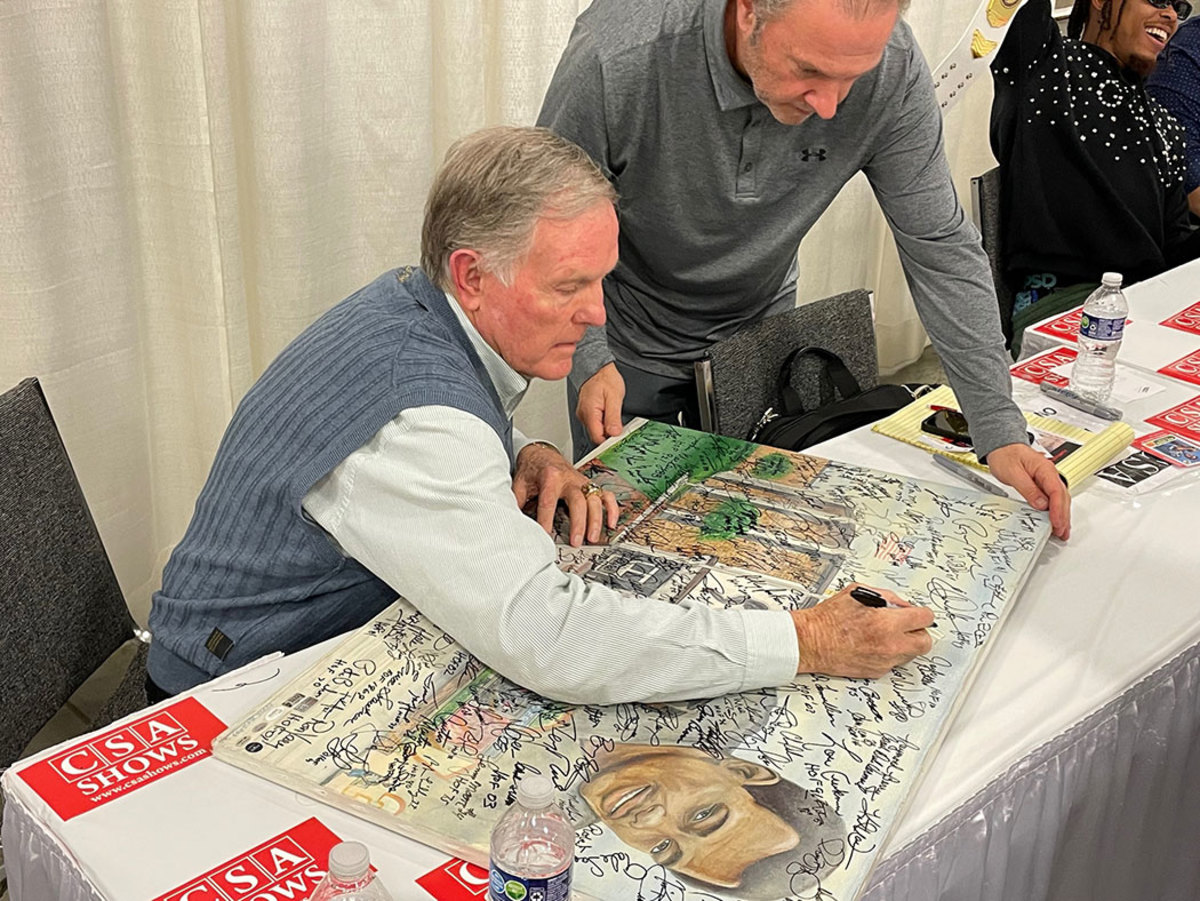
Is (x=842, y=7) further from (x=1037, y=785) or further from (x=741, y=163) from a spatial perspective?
(x=1037, y=785)

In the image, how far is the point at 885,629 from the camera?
1.19m

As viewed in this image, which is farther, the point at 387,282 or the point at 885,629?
the point at 387,282

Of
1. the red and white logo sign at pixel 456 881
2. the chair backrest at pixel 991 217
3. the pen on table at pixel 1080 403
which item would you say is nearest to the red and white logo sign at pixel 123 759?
the red and white logo sign at pixel 456 881

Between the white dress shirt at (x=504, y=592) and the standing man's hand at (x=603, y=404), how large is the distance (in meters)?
0.52

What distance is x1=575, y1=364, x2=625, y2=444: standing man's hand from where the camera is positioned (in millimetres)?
1676

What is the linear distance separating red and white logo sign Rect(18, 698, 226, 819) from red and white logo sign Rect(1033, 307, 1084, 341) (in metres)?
1.70

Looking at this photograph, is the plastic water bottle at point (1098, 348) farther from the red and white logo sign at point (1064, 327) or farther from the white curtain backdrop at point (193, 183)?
the white curtain backdrop at point (193, 183)

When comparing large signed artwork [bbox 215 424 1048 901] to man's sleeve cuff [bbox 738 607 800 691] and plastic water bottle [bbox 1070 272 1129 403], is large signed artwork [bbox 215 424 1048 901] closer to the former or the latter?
man's sleeve cuff [bbox 738 607 800 691]

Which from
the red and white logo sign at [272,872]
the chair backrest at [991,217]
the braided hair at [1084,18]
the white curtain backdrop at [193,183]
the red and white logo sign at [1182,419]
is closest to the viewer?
the red and white logo sign at [272,872]

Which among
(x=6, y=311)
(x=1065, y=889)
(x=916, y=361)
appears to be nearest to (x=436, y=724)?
(x=1065, y=889)

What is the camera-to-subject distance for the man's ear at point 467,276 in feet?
4.05

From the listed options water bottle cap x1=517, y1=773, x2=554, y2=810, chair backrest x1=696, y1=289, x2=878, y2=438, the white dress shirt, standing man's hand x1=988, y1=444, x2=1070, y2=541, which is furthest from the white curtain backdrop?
water bottle cap x1=517, y1=773, x2=554, y2=810

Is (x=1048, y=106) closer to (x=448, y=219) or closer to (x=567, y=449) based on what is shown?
(x=567, y=449)

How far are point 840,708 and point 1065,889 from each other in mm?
423
